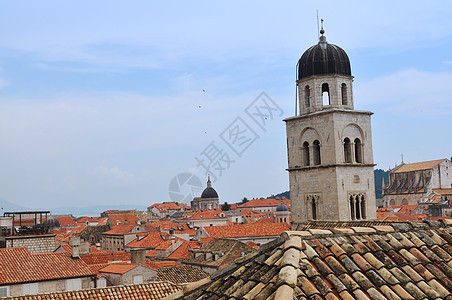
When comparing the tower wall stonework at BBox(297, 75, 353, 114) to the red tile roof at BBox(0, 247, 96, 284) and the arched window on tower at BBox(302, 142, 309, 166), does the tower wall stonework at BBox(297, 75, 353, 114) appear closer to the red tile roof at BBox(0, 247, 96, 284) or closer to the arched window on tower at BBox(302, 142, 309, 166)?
the arched window on tower at BBox(302, 142, 309, 166)

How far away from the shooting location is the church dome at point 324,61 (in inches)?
1139

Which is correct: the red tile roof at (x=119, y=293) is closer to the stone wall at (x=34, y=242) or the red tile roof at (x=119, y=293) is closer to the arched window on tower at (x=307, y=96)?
the stone wall at (x=34, y=242)

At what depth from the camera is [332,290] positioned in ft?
15.1

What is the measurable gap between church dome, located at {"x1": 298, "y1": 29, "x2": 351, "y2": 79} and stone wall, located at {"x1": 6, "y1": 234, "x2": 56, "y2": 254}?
16719mm

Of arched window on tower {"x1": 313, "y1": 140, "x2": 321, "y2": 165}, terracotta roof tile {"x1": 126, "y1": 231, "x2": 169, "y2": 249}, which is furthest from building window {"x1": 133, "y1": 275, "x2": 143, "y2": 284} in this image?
terracotta roof tile {"x1": 126, "y1": 231, "x2": 169, "y2": 249}

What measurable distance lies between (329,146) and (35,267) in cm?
1666

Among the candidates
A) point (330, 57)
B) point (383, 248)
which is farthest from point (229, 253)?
point (383, 248)

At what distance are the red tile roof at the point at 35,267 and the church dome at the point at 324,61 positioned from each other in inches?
651

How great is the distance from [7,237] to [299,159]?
16.4 m

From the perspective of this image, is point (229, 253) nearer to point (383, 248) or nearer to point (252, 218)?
point (383, 248)

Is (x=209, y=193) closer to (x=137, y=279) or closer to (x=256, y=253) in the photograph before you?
(x=137, y=279)

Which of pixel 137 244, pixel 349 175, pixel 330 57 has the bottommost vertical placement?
pixel 137 244

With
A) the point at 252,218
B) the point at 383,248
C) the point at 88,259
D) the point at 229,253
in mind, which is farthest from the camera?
the point at 252,218

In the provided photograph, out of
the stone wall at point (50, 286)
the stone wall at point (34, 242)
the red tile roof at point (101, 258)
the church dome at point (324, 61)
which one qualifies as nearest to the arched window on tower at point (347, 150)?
the church dome at point (324, 61)
